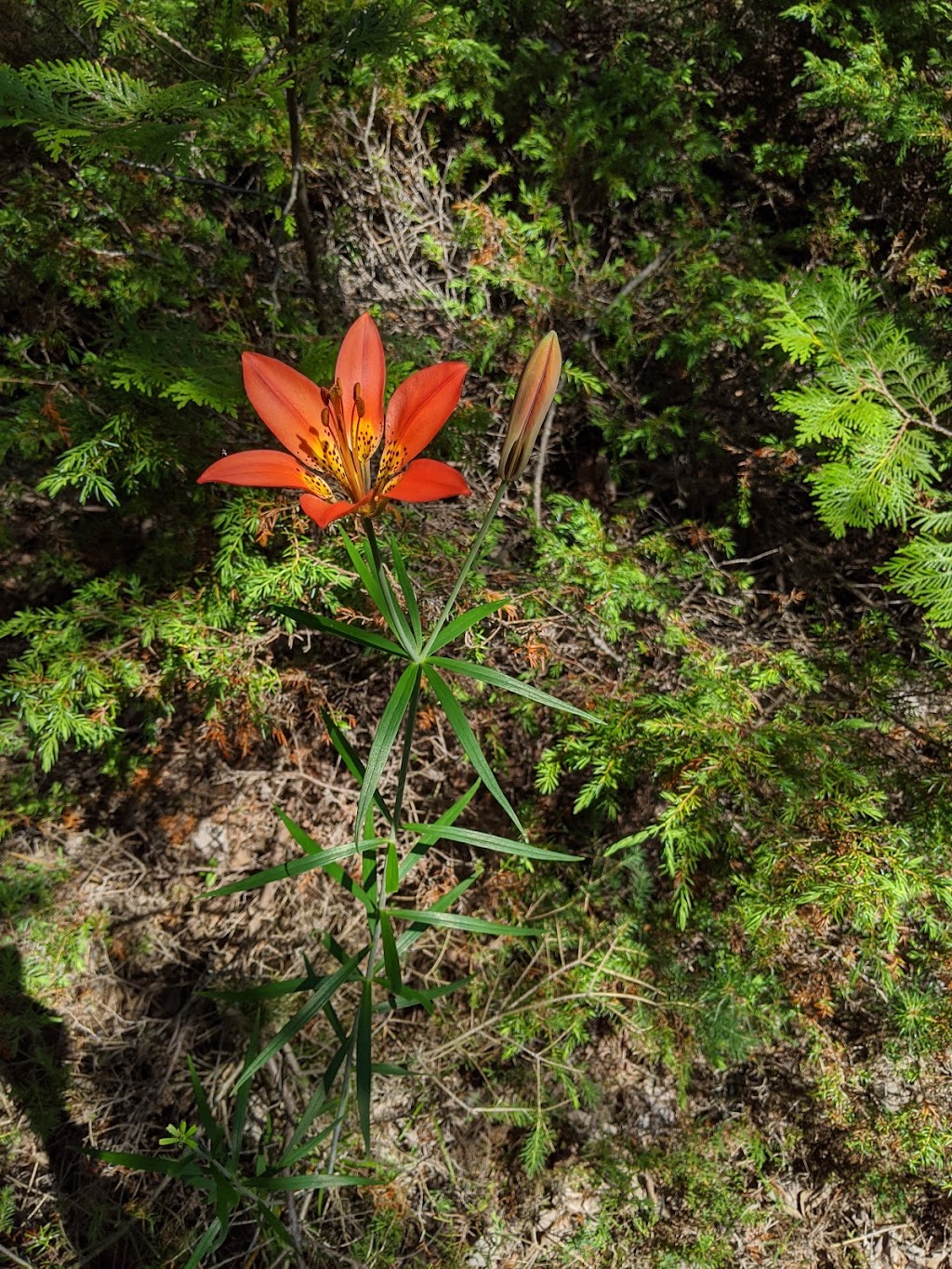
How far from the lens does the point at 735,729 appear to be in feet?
6.31

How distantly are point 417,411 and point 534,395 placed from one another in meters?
0.17

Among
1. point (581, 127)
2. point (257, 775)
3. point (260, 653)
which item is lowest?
point (257, 775)

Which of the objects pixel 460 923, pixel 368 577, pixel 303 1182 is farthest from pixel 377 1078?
pixel 368 577

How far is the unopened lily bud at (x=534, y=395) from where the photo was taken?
1.00 m

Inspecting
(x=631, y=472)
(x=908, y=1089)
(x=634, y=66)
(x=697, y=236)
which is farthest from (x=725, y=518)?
(x=908, y=1089)

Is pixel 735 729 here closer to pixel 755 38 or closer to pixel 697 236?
pixel 697 236

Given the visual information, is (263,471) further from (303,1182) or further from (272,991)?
(303,1182)

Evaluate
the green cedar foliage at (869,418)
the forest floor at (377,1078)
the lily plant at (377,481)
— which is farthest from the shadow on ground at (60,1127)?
the green cedar foliage at (869,418)

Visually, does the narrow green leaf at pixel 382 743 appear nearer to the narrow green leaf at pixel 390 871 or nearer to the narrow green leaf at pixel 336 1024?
the narrow green leaf at pixel 390 871

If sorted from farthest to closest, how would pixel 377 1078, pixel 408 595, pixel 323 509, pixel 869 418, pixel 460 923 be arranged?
1. pixel 377 1078
2. pixel 869 418
3. pixel 460 923
4. pixel 408 595
5. pixel 323 509

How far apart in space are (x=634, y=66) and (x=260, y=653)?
221 cm

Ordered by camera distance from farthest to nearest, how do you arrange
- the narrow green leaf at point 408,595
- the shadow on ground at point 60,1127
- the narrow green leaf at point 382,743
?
the shadow on ground at point 60,1127 → the narrow green leaf at point 408,595 → the narrow green leaf at point 382,743

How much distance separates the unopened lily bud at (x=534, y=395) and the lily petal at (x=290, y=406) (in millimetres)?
263

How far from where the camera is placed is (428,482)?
962mm
